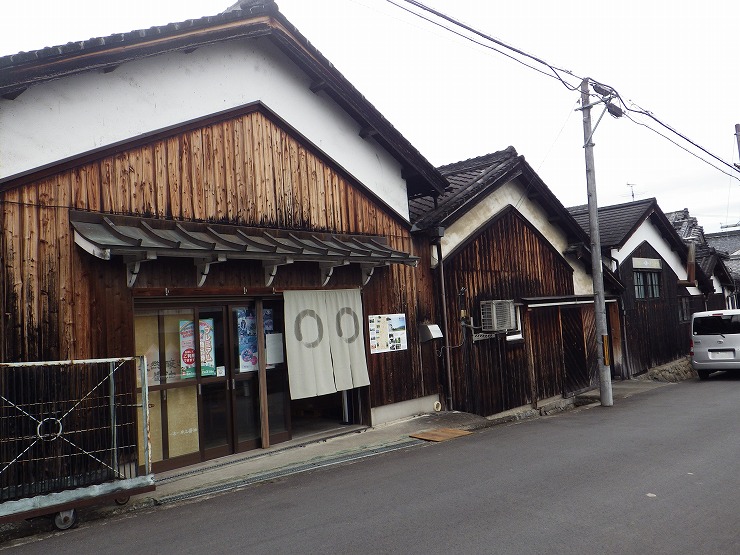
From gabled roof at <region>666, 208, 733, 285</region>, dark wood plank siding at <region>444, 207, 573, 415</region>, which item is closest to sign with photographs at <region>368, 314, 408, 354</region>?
dark wood plank siding at <region>444, 207, 573, 415</region>

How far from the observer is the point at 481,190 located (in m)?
13.4

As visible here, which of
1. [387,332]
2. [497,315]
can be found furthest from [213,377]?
Result: [497,315]

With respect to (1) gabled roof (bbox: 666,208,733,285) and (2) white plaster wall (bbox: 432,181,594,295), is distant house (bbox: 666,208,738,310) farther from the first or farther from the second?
(2) white plaster wall (bbox: 432,181,594,295)

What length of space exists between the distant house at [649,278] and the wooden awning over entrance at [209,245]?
39.0 feet

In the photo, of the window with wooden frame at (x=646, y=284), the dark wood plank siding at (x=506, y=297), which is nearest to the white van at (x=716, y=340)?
the window with wooden frame at (x=646, y=284)

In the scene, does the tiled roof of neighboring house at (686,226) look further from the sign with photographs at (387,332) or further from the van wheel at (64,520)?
the van wheel at (64,520)

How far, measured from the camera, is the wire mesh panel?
6312mm

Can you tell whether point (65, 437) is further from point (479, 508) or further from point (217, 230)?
point (479, 508)

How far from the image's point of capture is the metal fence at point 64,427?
6305mm

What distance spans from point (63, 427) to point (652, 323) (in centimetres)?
1960

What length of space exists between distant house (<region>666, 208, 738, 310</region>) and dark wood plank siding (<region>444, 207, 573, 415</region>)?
12.4 m

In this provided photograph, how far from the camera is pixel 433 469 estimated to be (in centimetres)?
812

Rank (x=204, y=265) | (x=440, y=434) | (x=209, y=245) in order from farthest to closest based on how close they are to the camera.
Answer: (x=440, y=434) → (x=204, y=265) → (x=209, y=245)

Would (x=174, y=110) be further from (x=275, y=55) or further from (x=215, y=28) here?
(x=275, y=55)
